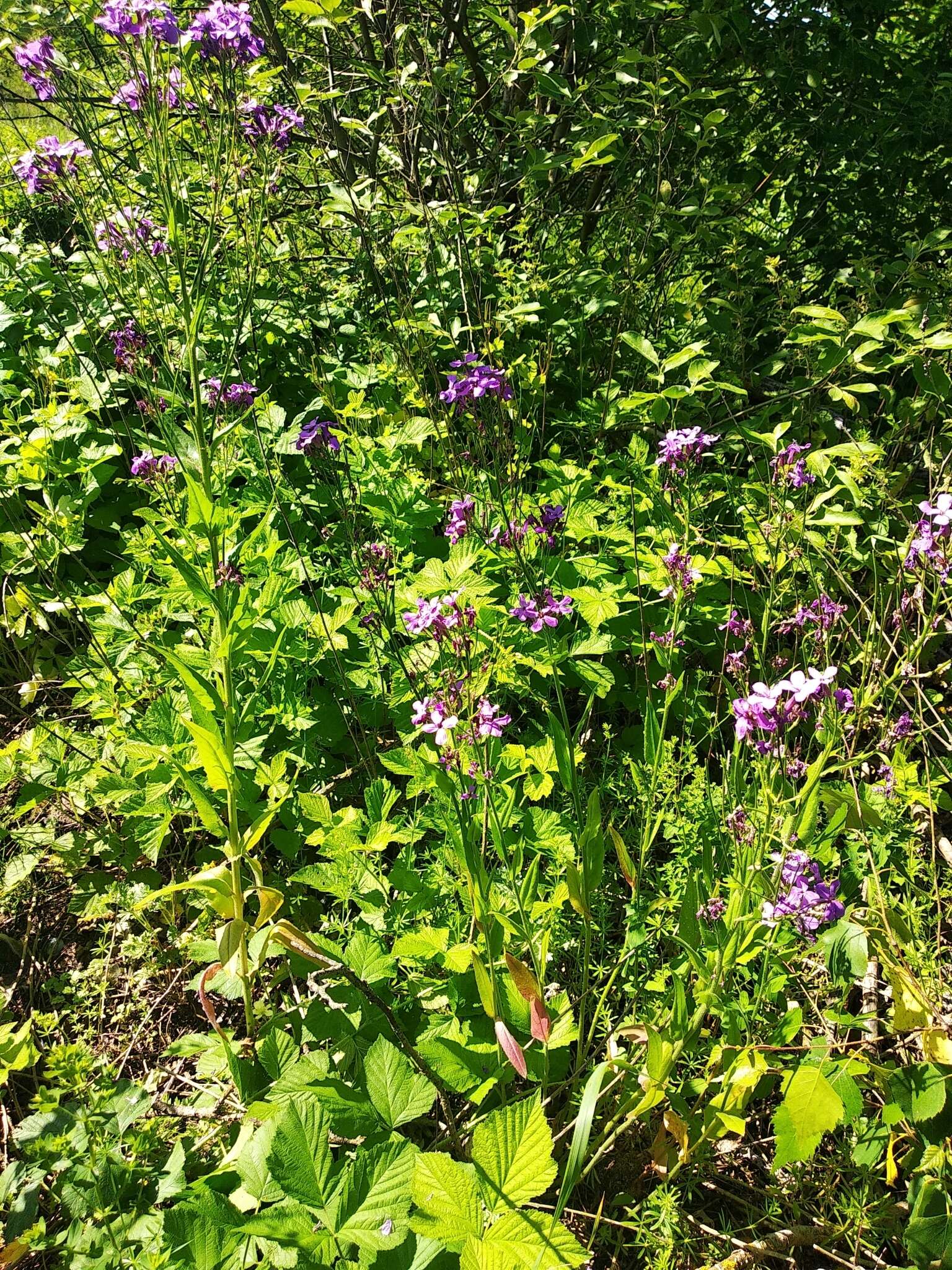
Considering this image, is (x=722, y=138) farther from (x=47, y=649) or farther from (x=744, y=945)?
(x=47, y=649)

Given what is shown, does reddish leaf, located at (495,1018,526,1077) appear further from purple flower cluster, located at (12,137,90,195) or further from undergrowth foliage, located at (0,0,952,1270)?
purple flower cluster, located at (12,137,90,195)

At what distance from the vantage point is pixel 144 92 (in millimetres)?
1532

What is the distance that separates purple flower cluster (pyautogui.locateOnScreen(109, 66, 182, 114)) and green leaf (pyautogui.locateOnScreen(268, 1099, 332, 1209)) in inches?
65.7

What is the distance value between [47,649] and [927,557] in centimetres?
248

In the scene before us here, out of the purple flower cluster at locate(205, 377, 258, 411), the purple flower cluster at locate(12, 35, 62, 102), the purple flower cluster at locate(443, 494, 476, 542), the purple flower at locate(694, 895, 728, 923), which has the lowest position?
the purple flower at locate(694, 895, 728, 923)

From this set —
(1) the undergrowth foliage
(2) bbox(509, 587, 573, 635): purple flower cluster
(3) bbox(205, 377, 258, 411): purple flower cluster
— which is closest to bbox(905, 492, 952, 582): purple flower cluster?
(1) the undergrowth foliage

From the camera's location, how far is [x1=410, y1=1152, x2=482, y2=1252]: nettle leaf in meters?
1.05

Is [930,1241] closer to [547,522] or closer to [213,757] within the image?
[213,757]

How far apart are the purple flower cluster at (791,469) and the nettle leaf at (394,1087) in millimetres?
1437

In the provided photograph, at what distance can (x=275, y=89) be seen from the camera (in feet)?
11.4

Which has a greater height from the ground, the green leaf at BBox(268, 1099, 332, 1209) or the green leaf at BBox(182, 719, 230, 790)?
the green leaf at BBox(182, 719, 230, 790)

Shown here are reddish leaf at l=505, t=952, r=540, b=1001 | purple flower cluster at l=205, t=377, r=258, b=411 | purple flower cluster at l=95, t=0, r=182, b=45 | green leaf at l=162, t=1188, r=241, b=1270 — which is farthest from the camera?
purple flower cluster at l=205, t=377, r=258, b=411

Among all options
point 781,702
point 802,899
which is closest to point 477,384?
point 781,702

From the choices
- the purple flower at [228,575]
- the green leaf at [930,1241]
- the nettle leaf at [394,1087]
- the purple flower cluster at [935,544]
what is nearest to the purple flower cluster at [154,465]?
the purple flower at [228,575]
